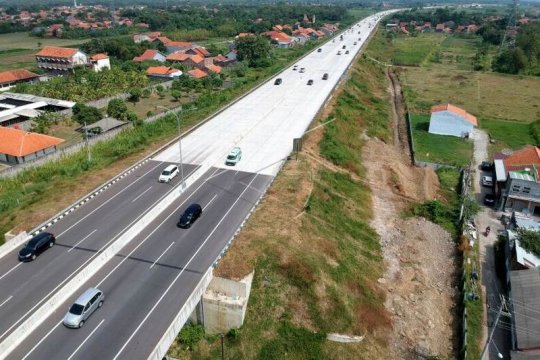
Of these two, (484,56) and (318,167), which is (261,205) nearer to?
(318,167)

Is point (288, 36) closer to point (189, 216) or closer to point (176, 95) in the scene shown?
point (176, 95)

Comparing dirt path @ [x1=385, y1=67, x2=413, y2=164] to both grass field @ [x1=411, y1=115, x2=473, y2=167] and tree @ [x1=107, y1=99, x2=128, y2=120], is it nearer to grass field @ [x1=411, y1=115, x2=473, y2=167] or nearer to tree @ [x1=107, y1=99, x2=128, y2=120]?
grass field @ [x1=411, y1=115, x2=473, y2=167]

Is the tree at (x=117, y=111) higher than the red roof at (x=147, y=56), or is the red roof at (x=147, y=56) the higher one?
the tree at (x=117, y=111)

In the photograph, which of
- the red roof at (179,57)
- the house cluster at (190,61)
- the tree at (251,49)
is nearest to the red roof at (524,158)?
the house cluster at (190,61)

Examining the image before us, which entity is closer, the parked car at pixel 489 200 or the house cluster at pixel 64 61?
the parked car at pixel 489 200

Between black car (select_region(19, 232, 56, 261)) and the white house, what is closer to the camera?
black car (select_region(19, 232, 56, 261))

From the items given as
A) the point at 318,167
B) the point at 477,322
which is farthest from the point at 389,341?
the point at 318,167

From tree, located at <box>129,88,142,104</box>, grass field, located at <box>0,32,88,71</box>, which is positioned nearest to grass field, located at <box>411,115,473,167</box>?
tree, located at <box>129,88,142,104</box>

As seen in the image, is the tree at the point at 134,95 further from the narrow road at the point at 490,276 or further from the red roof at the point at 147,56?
the narrow road at the point at 490,276
